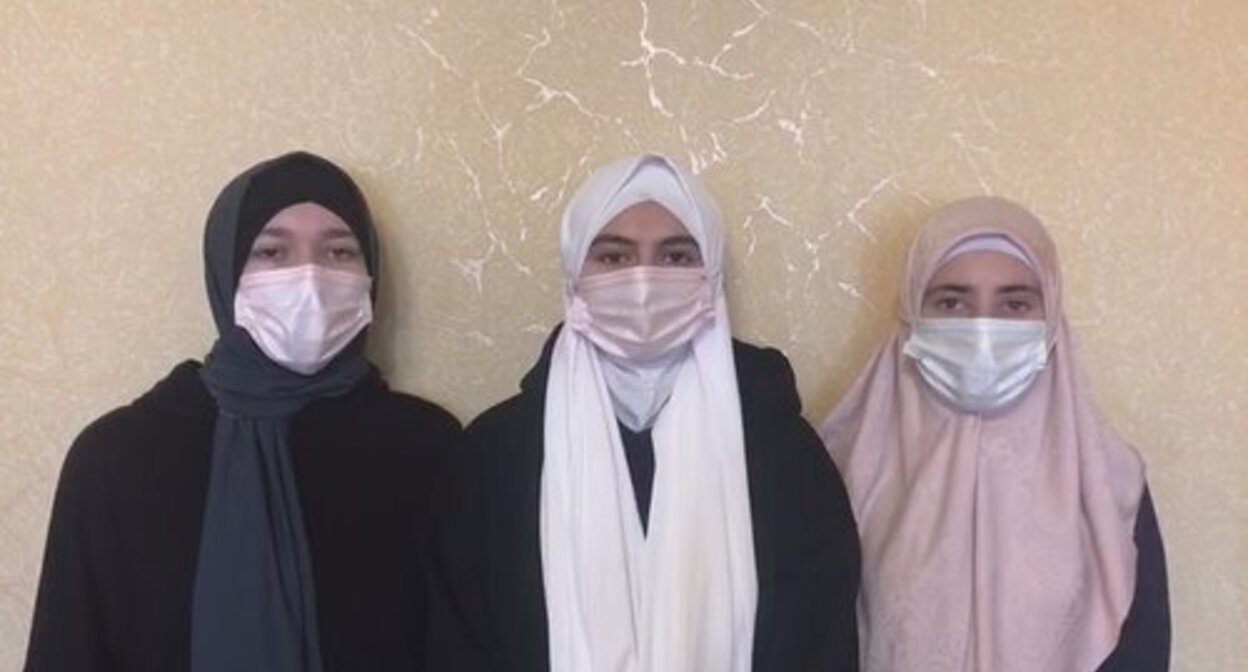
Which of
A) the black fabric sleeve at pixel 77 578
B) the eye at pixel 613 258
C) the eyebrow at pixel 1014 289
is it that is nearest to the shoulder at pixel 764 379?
the eye at pixel 613 258

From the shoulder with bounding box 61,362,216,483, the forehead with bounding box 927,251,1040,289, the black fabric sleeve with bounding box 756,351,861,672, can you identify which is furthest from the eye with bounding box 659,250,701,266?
the shoulder with bounding box 61,362,216,483

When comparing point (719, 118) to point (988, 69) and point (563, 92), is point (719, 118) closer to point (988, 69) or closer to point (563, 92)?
point (563, 92)

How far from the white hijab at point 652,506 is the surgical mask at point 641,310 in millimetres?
32

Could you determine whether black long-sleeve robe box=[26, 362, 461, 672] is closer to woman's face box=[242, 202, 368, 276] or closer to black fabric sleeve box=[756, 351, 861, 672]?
woman's face box=[242, 202, 368, 276]

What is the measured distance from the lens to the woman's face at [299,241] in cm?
169

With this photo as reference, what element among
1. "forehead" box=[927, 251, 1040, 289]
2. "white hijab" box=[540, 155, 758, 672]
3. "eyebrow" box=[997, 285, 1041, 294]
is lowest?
"white hijab" box=[540, 155, 758, 672]

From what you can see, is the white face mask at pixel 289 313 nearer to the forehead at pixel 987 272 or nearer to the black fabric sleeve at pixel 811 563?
the black fabric sleeve at pixel 811 563

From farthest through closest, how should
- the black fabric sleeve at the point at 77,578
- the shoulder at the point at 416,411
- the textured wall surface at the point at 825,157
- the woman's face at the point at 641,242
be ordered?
1. the textured wall surface at the point at 825,157
2. the shoulder at the point at 416,411
3. the woman's face at the point at 641,242
4. the black fabric sleeve at the point at 77,578

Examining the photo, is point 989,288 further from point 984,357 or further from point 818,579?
point 818,579

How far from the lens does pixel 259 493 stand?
1645mm

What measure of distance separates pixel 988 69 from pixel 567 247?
790mm

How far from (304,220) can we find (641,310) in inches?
19.9

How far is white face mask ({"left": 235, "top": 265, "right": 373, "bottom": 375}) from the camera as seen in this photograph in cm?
165

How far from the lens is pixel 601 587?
160 centimetres
